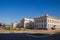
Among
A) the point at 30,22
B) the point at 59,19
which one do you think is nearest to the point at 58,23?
the point at 59,19

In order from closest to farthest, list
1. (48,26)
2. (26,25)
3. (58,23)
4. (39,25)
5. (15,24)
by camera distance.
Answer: (48,26) < (39,25) < (58,23) < (26,25) < (15,24)

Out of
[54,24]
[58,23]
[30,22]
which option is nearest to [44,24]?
[54,24]

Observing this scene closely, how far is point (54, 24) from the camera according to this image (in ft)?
225

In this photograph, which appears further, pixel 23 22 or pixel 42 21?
pixel 23 22

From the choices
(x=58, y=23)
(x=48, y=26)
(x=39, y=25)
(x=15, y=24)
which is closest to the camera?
(x=48, y=26)

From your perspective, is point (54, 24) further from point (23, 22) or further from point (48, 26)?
point (23, 22)

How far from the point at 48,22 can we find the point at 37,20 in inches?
333

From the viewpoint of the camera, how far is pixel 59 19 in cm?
7569

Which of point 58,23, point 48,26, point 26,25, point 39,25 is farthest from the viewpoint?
point 26,25

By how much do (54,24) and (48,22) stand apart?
20.9 feet

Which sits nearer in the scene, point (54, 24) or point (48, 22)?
point (48, 22)

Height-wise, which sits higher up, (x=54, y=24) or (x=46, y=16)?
(x=46, y=16)

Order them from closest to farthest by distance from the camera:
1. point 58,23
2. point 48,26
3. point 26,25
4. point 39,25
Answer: point 48,26 < point 39,25 < point 58,23 < point 26,25

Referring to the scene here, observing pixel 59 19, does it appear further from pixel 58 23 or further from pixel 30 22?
pixel 30 22
